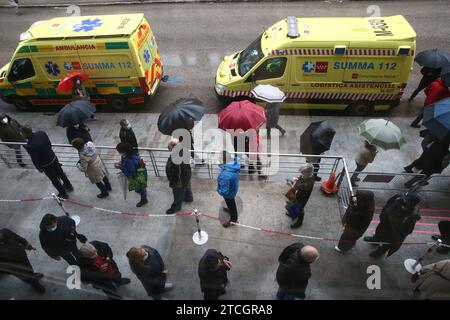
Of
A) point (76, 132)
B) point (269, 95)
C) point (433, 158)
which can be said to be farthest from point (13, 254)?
point (433, 158)

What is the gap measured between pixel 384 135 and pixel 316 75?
145 inches

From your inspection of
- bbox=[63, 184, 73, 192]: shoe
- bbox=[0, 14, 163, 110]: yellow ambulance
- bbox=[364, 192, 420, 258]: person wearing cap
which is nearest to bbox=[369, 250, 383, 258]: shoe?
bbox=[364, 192, 420, 258]: person wearing cap

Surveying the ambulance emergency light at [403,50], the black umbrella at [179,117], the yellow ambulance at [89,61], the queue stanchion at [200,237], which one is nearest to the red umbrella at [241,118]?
the black umbrella at [179,117]

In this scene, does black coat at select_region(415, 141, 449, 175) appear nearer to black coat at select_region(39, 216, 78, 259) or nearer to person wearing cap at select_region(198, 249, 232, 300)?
person wearing cap at select_region(198, 249, 232, 300)

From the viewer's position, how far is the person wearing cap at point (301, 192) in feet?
19.0

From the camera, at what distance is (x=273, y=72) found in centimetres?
971

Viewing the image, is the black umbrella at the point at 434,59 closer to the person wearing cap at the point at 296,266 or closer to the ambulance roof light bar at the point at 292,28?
the ambulance roof light bar at the point at 292,28

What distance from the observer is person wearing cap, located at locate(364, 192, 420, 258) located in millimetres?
5258

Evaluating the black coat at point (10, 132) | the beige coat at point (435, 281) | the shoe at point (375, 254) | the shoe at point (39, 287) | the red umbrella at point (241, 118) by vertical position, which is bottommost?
the shoe at point (375, 254)

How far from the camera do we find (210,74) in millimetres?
12867

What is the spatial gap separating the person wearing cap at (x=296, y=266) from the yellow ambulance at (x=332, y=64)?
20.0 feet

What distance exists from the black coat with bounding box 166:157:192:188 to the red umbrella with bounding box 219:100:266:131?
4.54ft
